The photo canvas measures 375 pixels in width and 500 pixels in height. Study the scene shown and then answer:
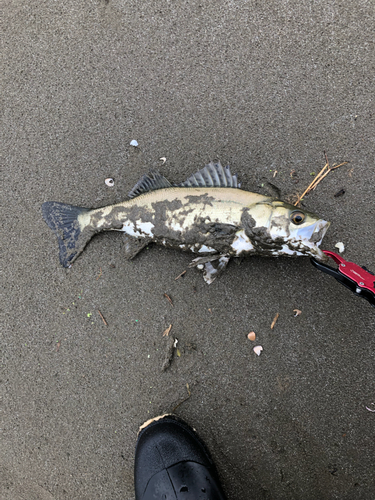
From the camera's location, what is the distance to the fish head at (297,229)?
2160mm

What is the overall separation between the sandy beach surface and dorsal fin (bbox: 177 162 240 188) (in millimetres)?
334

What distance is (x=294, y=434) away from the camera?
2623 mm

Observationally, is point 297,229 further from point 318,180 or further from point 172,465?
point 172,465

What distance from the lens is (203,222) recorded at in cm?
235

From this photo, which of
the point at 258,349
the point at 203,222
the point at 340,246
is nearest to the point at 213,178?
the point at 203,222

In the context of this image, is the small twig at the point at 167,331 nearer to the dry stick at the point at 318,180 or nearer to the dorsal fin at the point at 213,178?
the dorsal fin at the point at 213,178

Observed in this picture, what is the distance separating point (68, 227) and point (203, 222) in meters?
1.36

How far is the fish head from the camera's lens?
2.16 meters

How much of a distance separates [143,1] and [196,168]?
173 cm

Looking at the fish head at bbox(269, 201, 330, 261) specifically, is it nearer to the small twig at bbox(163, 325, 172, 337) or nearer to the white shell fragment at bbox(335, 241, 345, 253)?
the white shell fragment at bbox(335, 241, 345, 253)

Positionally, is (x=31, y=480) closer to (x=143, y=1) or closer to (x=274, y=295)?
(x=274, y=295)

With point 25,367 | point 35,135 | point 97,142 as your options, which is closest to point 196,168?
point 97,142

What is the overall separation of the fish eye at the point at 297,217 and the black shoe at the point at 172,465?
6.90 ft

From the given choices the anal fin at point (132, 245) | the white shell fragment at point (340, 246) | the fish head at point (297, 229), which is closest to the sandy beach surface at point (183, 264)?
the white shell fragment at point (340, 246)
